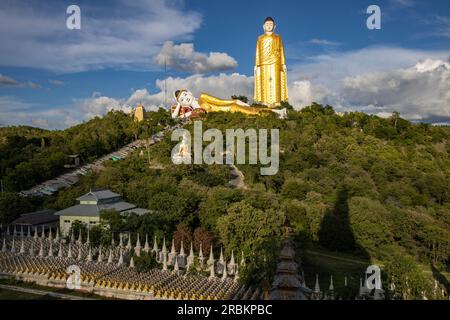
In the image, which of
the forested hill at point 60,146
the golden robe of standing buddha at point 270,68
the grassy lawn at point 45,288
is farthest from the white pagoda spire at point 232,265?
the golden robe of standing buddha at point 270,68

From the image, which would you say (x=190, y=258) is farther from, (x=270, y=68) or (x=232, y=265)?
(x=270, y=68)

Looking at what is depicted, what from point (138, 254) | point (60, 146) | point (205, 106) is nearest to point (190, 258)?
point (138, 254)

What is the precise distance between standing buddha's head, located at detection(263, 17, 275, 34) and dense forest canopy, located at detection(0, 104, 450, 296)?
11.4 m

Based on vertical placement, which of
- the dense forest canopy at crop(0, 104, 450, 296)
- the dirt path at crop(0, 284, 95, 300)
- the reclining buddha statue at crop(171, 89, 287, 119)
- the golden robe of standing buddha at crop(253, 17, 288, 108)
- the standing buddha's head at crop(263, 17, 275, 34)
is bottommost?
the dirt path at crop(0, 284, 95, 300)

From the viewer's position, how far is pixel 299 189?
105 feet

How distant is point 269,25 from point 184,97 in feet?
50.2

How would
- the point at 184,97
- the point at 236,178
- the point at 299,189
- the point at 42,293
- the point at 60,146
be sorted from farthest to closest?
the point at 184,97 < the point at 60,146 < the point at 236,178 < the point at 299,189 < the point at 42,293

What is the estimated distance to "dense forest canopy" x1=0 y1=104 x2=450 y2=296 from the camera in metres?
22.3

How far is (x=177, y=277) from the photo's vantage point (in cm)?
1767

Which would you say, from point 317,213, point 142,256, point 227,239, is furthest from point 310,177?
point 142,256

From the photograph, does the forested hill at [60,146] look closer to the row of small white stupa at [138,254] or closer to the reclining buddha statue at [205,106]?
the reclining buddha statue at [205,106]

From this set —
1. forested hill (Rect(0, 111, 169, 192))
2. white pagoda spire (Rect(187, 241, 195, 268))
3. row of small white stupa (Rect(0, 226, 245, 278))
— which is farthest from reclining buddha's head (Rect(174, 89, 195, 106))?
white pagoda spire (Rect(187, 241, 195, 268))

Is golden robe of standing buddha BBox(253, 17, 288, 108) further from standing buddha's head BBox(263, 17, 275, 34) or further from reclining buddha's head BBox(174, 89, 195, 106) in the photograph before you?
reclining buddha's head BBox(174, 89, 195, 106)
